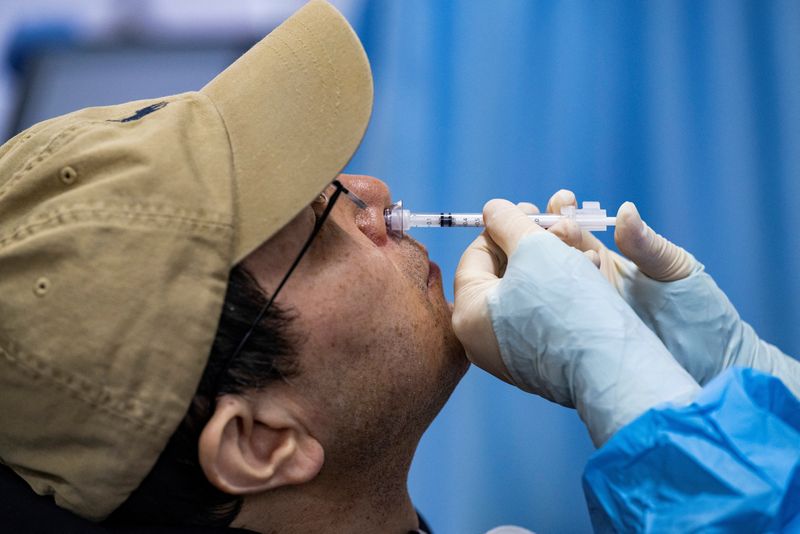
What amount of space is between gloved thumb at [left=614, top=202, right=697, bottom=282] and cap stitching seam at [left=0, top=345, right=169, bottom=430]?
0.72m

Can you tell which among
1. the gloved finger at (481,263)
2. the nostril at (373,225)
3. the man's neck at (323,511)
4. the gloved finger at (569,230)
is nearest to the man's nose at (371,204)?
the nostril at (373,225)

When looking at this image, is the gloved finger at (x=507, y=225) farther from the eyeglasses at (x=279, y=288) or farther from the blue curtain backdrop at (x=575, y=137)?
the blue curtain backdrop at (x=575, y=137)

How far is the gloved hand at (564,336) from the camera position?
3.02 ft

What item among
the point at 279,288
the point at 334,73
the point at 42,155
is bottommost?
the point at 279,288

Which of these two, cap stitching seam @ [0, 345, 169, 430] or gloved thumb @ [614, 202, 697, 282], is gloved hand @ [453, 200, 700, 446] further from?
cap stitching seam @ [0, 345, 169, 430]

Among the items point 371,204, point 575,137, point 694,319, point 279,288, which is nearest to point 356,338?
point 279,288

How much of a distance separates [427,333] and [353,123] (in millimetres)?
334

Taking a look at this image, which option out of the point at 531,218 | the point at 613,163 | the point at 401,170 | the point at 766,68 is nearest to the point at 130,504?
the point at 531,218

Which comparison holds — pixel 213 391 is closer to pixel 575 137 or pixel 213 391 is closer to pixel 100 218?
pixel 100 218

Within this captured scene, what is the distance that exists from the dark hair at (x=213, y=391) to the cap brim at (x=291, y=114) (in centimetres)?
8

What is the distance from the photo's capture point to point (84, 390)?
851mm

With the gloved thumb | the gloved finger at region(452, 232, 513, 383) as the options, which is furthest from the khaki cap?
the gloved thumb

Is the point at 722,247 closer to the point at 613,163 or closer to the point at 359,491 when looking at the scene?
the point at 613,163

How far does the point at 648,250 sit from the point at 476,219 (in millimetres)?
305
